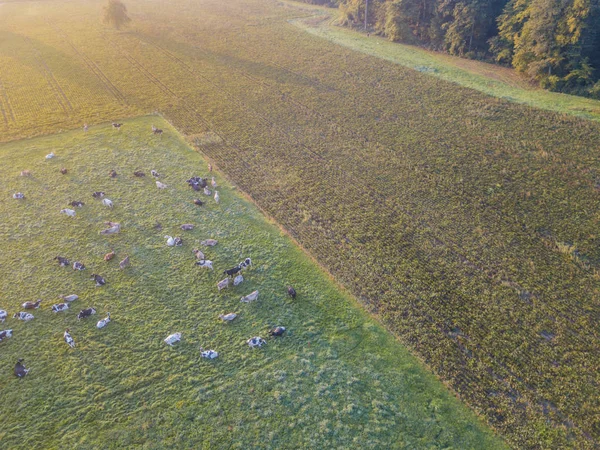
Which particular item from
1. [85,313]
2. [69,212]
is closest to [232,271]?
[85,313]

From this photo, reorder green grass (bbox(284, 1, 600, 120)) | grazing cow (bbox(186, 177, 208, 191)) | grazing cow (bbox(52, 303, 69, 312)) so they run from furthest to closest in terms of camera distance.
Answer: green grass (bbox(284, 1, 600, 120))
grazing cow (bbox(186, 177, 208, 191))
grazing cow (bbox(52, 303, 69, 312))

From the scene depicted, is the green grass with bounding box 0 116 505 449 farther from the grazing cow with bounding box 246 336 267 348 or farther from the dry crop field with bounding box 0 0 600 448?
the dry crop field with bounding box 0 0 600 448

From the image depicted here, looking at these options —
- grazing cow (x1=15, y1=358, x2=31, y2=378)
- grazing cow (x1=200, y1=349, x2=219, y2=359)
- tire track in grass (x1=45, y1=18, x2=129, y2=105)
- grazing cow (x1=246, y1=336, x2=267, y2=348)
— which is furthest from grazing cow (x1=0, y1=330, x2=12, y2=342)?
tire track in grass (x1=45, y1=18, x2=129, y2=105)

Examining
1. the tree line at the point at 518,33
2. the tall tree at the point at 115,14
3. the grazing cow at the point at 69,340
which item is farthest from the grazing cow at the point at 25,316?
the tall tree at the point at 115,14

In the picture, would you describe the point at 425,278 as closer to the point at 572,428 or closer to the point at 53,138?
the point at 572,428

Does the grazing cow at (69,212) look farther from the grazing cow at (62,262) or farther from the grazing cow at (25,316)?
the grazing cow at (25,316)

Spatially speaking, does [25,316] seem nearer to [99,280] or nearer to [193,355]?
[99,280]
